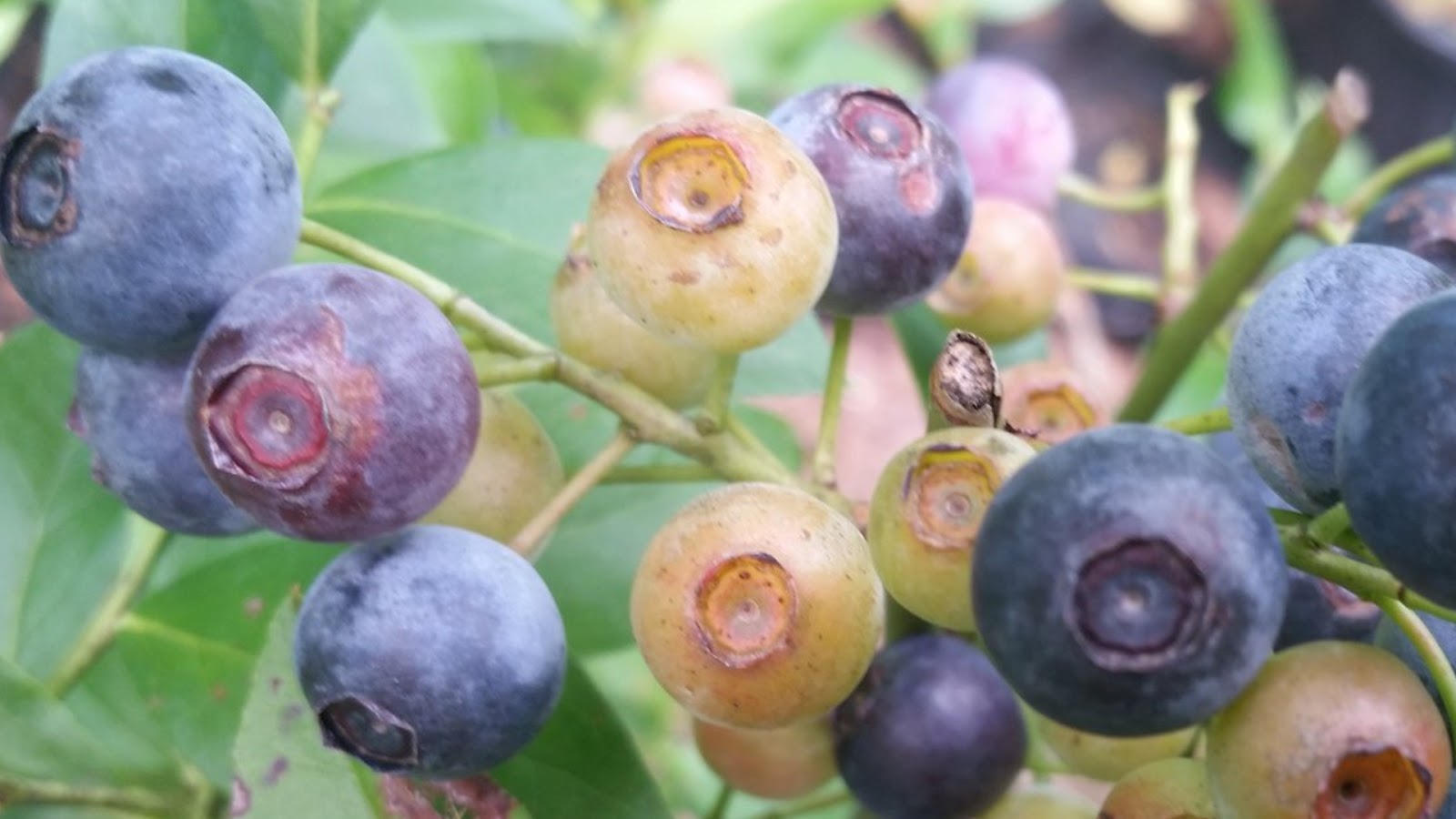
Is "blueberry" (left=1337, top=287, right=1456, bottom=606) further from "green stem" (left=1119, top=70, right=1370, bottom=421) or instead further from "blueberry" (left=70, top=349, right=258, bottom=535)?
"blueberry" (left=70, top=349, right=258, bottom=535)

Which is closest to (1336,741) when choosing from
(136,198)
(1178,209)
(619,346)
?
(619,346)

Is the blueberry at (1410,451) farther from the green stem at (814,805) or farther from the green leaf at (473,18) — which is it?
the green leaf at (473,18)

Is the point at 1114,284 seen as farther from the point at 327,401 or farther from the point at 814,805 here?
the point at 327,401

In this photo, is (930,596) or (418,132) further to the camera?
(418,132)

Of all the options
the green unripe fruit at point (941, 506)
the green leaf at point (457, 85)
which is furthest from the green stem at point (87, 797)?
the green leaf at point (457, 85)

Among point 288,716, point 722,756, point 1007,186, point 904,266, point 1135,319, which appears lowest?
point 1135,319

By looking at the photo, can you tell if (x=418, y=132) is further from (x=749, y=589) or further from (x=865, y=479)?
(x=865, y=479)

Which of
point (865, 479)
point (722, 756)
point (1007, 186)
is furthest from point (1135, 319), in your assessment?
point (722, 756)
